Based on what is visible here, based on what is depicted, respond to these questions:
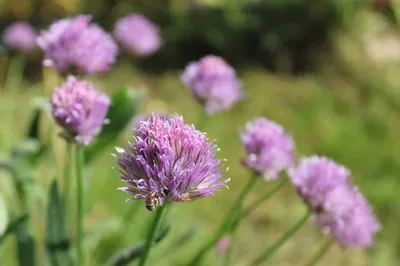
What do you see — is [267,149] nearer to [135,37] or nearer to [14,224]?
[14,224]

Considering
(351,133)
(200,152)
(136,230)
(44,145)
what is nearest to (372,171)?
(351,133)

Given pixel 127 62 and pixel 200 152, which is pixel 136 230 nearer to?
pixel 200 152

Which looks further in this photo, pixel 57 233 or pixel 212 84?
pixel 212 84

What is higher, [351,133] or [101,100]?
[101,100]

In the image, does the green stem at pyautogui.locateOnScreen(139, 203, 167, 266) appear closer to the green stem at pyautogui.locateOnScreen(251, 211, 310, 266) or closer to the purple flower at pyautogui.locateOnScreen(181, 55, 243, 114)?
the green stem at pyautogui.locateOnScreen(251, 211, 310, 266)

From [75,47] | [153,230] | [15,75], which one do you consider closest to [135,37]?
[75,47]

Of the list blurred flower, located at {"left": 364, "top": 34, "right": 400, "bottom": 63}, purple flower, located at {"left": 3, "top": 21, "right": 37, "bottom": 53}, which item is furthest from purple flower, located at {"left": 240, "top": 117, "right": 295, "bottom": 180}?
blurred flower, located at {"left": 364, "top": 34, "right": 400, "bottom": 63}

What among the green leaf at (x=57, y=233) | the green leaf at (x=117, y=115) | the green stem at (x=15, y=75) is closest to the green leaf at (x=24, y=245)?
the green leaf at (x=57, y=233)
